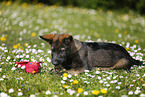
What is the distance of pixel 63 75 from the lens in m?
3.74

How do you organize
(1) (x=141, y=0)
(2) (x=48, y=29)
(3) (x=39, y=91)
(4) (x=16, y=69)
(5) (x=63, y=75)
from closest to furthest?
(3) (x=39, y=91) → (5) (x=63, y=75) → (4) (x=16, y=69) → (2) (x=48, y=29) → (1) (x=141, y=0)

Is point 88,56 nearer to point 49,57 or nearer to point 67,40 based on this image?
point 67,40

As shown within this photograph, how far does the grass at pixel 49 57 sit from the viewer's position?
3287 millimetres

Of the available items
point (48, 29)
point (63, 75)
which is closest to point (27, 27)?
point (48, 29)

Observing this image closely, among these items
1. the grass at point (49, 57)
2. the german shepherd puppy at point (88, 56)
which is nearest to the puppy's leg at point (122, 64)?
the german shepherd puppy at point (88, 56)

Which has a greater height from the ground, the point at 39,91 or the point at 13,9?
the point at 13,9

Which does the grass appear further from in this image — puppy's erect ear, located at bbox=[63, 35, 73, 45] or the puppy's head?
puppy's erect ear, located at bbox=[63, 35, 73, 45]

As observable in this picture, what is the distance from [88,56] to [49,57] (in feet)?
4.01

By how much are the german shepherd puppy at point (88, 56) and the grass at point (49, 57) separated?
0.77 feet

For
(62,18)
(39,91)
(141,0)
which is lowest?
(39,91)

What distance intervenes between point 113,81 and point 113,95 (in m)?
0.45

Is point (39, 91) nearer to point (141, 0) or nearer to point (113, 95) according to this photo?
point (113, 95)

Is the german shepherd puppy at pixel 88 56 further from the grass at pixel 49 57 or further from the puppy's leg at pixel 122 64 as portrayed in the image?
the grass at pixel 49 57

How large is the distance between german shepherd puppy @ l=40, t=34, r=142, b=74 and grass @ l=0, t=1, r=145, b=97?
0.23m
